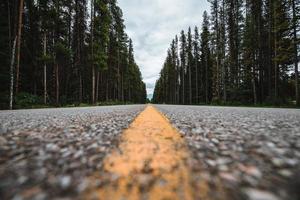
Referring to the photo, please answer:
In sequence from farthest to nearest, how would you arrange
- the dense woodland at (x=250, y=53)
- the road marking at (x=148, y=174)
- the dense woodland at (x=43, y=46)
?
the dense woodland at (x=250, y=53), the dense woodland at (x=43, y=46), the road marking at (x=148, y=174)

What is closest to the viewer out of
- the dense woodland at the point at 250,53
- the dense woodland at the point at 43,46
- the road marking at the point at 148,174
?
the road marking at the point at 148,174

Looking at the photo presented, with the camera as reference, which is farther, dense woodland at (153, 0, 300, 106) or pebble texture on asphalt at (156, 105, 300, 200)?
dense woodland at (153, 0, 300, 106)

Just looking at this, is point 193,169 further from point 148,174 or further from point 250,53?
point 250,53

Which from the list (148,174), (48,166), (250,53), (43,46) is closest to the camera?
(148,174)

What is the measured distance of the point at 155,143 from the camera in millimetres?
1871

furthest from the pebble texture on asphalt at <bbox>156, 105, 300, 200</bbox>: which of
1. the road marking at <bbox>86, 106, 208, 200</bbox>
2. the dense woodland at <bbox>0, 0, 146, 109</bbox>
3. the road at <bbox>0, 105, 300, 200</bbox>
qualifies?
the dense woodland at <bbox>0, 0, 146, 109</bbox>

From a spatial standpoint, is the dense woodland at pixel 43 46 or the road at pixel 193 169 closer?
the road at pixel 193 169

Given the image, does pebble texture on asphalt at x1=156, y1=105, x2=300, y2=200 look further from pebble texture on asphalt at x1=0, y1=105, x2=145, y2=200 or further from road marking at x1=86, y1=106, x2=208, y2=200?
pebble texture on asphalt at x1=0, y1=105, x2=145, y2=200

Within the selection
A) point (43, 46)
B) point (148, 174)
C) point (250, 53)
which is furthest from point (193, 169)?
point (250, 53)

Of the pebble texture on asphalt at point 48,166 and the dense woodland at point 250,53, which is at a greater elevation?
the dense woodland at point 250,53

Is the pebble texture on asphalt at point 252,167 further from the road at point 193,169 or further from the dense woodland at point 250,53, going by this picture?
the dense woodland at point 250,53

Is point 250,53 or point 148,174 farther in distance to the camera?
point 250,53

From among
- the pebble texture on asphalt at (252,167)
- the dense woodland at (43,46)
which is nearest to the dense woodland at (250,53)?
the dense woodland at (43,46)

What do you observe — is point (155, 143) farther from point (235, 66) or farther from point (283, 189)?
point (235, 66)
